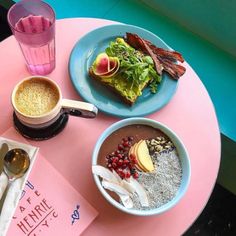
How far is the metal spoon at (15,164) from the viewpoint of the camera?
883 mm

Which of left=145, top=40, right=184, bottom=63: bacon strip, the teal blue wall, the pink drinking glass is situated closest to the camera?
the pink drinking glass

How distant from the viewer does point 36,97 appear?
36.9 inches

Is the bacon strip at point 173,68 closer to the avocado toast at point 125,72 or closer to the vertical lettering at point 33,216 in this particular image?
the avocado toast at point 125,72

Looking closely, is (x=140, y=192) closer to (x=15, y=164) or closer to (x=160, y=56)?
(x=15, y=164)

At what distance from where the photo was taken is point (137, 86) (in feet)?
3.41

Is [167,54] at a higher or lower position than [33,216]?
higher

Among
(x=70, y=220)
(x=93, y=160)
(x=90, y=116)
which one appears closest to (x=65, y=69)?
(x=90, y=116)

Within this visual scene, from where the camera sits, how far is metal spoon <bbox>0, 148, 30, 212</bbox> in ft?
2.90

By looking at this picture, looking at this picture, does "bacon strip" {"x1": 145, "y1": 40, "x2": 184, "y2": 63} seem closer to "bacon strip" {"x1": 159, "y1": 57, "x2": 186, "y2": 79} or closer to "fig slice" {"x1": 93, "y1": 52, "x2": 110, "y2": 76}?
"bacon strip" {"x1": 159, "y1": 57, "x2": 186, "y2": 79}

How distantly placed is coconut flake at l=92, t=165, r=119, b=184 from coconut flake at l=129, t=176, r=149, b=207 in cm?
4

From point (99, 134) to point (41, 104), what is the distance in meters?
0.17

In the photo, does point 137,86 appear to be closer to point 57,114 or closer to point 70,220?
point 57,114

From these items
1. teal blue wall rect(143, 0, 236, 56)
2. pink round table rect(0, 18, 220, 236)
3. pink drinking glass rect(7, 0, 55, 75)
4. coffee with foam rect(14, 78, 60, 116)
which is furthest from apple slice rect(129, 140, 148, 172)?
teal blue wall rect(143, 0, 236, 56)

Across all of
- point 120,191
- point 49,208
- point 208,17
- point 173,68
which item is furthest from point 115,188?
point 208,17
